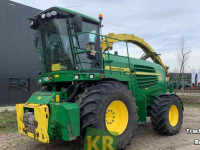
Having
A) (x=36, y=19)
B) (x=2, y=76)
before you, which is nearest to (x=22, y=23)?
(x=2, y=76)

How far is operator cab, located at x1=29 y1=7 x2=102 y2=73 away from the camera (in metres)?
4.62

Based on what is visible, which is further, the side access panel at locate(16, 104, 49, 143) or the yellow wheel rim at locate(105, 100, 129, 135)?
the yellow wheel rim at locate(105, 100, 129, 135)

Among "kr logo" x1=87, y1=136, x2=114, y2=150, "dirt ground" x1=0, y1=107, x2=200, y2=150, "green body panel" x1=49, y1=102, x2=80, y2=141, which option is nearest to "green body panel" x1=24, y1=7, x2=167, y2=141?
"green body panel" x1=49, y1=102, x2=80, y2=141

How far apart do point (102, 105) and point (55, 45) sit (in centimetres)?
197

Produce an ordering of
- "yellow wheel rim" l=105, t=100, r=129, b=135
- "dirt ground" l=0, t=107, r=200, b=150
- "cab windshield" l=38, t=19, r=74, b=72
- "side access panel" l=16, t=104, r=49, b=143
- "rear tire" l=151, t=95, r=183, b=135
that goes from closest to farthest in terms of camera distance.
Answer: "side access panel" l=16, t=104, r=49, b=143, "yellow wheel rim" l=105, t=100, r=129, b=135, "cab windshield" l=38, t=19, r=74, b=72, "dirt ground" l=0, t=107, r=200, b=150, "rear tire" l=151, t=95, r=183, b=135

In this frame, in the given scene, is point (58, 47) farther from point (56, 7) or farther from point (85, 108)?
point (85, 108)

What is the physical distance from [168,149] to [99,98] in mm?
2280

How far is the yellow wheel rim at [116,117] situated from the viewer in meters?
4.59

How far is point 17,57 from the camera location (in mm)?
13844

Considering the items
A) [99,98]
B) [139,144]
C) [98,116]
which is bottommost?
[139,144]

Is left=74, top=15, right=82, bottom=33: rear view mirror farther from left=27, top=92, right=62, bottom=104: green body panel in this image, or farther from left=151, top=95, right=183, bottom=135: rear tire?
left=151, top=95, right=183, bottom=135: rear tire

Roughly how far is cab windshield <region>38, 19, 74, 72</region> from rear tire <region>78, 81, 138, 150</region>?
35.3 inches

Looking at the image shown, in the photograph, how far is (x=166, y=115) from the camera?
6.05 m

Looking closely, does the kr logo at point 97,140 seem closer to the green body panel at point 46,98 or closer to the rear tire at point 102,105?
the rear tire at point 102,105
